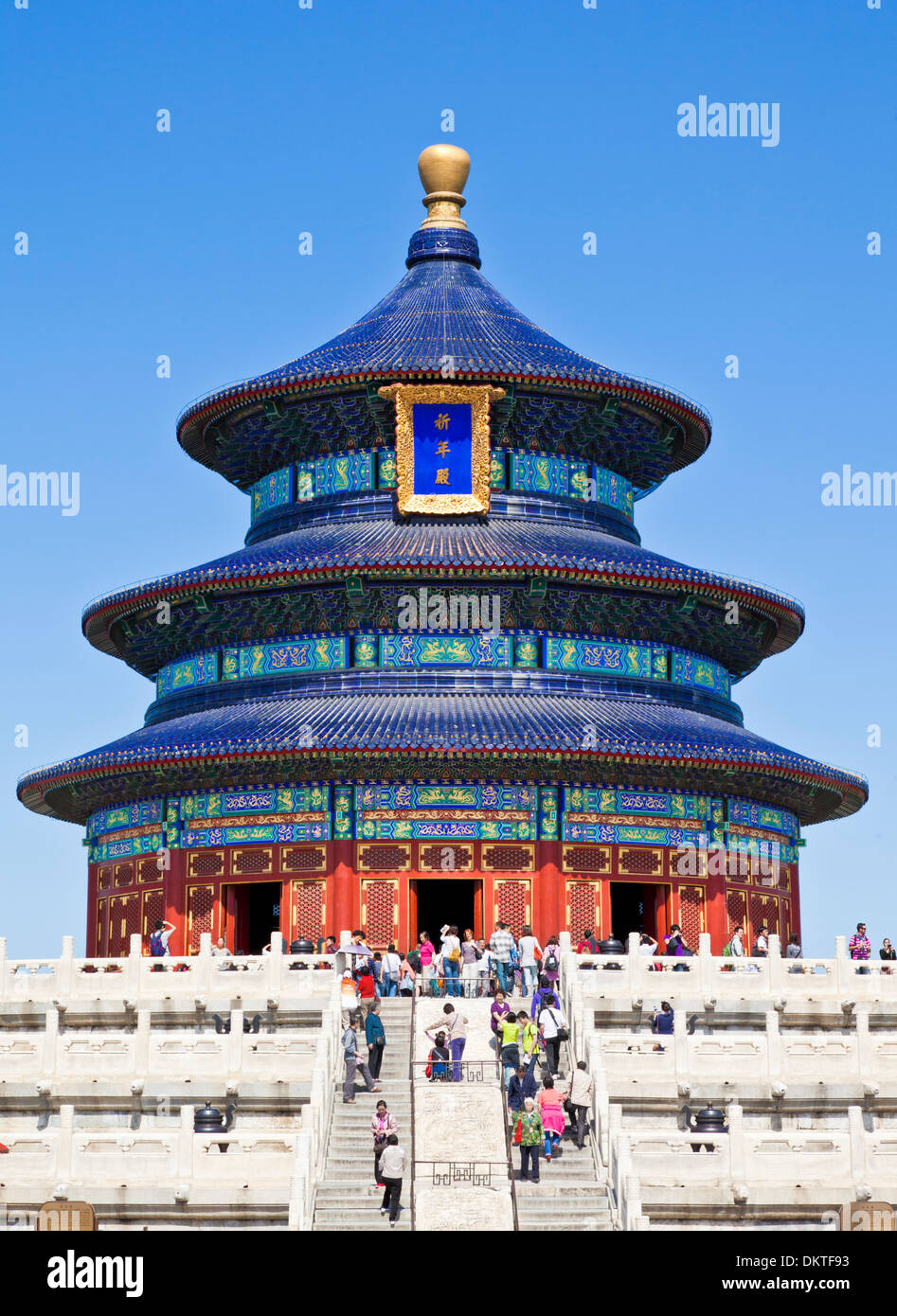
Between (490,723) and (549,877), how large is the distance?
12.3 ft

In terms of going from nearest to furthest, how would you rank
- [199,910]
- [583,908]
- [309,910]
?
[309,910]
[583,908]
[199,910]

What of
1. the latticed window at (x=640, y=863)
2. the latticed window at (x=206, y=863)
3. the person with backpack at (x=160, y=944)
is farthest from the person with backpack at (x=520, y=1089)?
the latticed window at (x=206, y=863)

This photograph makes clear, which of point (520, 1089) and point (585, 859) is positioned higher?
point (585, 859)

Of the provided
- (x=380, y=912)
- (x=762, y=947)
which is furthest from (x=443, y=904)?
(x=762, y=947)

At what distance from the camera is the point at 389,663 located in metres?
51.9

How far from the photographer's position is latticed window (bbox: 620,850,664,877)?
1959 inches

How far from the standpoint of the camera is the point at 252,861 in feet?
164

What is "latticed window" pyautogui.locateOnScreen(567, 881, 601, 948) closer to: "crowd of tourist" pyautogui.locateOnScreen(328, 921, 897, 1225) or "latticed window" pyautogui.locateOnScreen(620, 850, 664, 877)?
"latticed window" pyautogui.locateOnScreen(620, 850, 664, 877)

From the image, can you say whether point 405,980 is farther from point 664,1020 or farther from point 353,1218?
point 353,1218

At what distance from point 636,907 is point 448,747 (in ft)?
24.2
